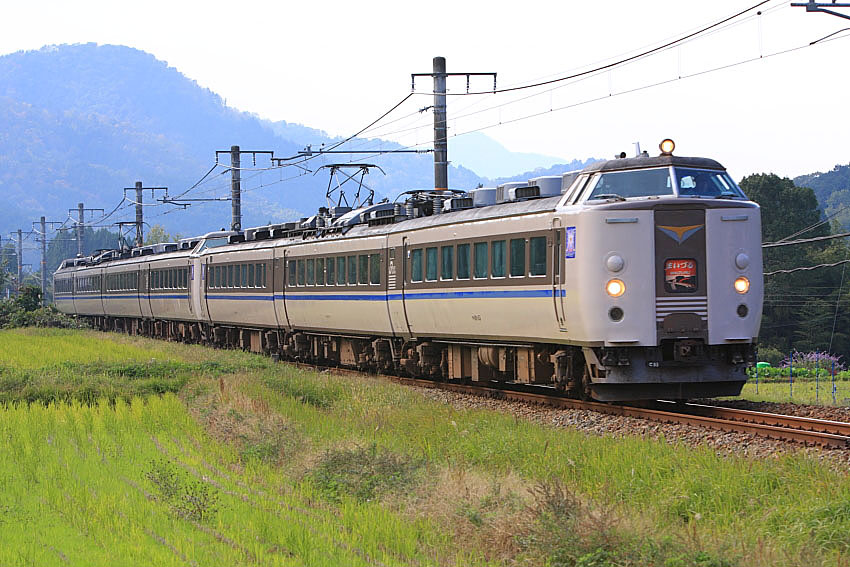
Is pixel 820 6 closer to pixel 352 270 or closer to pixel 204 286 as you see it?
pixel 352 270

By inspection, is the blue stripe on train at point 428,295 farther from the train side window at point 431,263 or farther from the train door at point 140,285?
the train door at point 140,285

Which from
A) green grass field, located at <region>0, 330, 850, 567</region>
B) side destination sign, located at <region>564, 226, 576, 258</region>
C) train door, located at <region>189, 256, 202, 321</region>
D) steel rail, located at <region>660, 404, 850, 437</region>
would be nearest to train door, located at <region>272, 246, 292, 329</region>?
train door, located at <region>189, 256, 202, 321</region>

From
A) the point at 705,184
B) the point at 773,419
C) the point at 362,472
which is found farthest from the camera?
the point at 705,184

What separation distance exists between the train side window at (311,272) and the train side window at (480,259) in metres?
9.13

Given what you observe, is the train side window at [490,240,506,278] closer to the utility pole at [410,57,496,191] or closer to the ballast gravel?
the ballast gravel

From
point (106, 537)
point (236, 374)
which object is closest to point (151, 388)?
point (236, 374)

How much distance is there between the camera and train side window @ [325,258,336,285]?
26.0 meters

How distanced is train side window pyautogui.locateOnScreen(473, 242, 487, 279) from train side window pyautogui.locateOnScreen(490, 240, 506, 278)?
0.85 feet

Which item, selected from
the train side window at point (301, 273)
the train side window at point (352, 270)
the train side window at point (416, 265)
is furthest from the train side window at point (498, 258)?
the train side window at point (301, 273)

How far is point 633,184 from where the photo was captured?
1589cm

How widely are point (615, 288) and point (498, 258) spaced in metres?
3.10

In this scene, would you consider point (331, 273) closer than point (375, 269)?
No

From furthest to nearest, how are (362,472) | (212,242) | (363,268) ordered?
1. (212,242)
2. (363,268)
3. (362,472)

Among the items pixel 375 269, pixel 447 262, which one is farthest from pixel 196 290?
pixel 447 262
